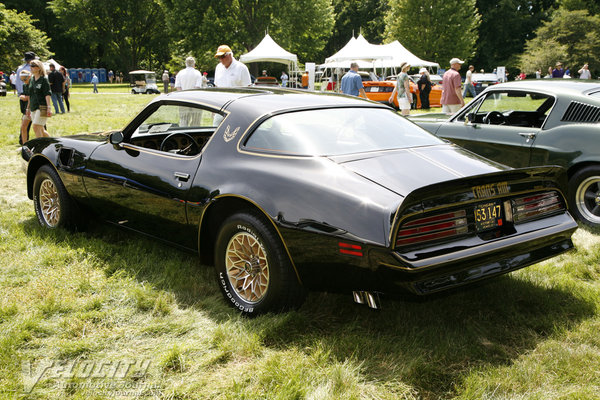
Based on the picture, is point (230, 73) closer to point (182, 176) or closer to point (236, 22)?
point (182, 176)

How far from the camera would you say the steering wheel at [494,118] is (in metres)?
6.61

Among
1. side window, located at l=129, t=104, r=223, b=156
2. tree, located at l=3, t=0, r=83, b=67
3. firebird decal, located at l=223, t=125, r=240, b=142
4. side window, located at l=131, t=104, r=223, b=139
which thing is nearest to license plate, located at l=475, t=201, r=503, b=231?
firebird decal, located at l=223, t=125, r=240, b=142

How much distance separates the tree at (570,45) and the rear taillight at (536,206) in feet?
128

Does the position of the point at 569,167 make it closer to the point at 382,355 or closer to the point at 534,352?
the point at 534,352

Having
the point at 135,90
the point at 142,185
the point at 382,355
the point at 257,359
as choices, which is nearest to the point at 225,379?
the point at 257,359

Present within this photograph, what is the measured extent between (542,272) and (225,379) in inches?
102

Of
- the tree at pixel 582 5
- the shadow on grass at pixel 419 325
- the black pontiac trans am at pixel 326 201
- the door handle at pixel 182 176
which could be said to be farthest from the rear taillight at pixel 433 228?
the tree at pixel 582 5

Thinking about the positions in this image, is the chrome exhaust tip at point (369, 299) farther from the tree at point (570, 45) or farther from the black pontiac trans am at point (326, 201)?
the tree at point (570, 45)

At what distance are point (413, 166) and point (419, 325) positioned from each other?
36.6 inches

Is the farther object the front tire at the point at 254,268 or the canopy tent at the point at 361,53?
the canopy tent at the point at 361,53

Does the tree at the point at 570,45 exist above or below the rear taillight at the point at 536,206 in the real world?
above

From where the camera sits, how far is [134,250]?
4.53m

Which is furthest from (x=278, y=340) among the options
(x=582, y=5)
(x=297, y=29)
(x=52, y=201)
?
(x=582, y=5)

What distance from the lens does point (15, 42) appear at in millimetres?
45188
